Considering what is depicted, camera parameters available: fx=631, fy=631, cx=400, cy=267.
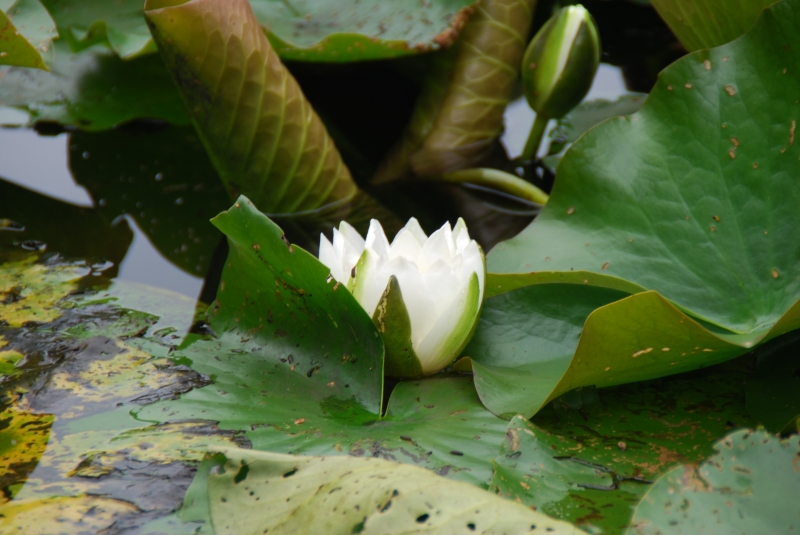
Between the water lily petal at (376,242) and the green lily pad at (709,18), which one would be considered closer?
the water lily petal at (376,242)

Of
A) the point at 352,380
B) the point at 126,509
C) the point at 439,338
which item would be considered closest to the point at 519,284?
the point at 439,338

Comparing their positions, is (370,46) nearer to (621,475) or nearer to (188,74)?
(188,74)

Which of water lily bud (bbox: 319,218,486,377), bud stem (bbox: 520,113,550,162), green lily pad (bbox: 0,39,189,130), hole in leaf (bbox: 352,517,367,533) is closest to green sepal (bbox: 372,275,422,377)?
water lily bud (bbox: 319,218,486,377)

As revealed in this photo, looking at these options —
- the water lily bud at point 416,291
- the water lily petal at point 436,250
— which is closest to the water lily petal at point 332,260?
the water lily bud at point 416,291

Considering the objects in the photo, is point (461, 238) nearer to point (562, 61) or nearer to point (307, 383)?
point (307, 383)

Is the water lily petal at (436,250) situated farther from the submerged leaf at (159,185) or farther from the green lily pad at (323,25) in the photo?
the green lily pad at (323,25)

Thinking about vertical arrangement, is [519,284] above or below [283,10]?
below
